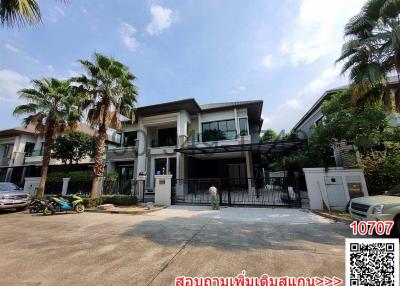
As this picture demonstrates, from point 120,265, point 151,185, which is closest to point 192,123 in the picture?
point 151,185

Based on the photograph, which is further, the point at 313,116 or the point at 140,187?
the point at 313,116

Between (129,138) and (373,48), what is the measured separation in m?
19.9

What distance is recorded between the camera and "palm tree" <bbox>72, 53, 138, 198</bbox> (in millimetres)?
12414

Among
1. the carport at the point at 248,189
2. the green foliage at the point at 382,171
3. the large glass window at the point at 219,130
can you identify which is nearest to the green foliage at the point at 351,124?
the green foliage at the point at 382,171

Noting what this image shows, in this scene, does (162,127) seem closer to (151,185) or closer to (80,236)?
(151,185)

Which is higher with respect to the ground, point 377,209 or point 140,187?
point 140,187

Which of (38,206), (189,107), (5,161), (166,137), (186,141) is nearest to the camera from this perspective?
(38,206)

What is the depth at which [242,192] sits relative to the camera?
12422 millimetres

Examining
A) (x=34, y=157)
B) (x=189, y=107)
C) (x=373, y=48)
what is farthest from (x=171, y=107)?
(x=34, y=157)

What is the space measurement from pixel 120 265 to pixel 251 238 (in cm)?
347

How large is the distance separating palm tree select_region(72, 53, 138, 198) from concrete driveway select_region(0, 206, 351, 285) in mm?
6227

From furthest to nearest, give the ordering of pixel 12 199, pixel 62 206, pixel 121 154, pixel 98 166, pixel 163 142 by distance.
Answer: pixel 121 154, pixel 163 142, pixel 98 166, pixel 12 199, pixel 62 206

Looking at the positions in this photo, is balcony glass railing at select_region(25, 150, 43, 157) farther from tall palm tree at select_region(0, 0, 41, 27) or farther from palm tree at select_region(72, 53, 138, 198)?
tall palm tree at select_region(0, 0, 41, 27)

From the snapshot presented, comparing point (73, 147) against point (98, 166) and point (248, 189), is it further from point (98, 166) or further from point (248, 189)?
point (248, 189)
